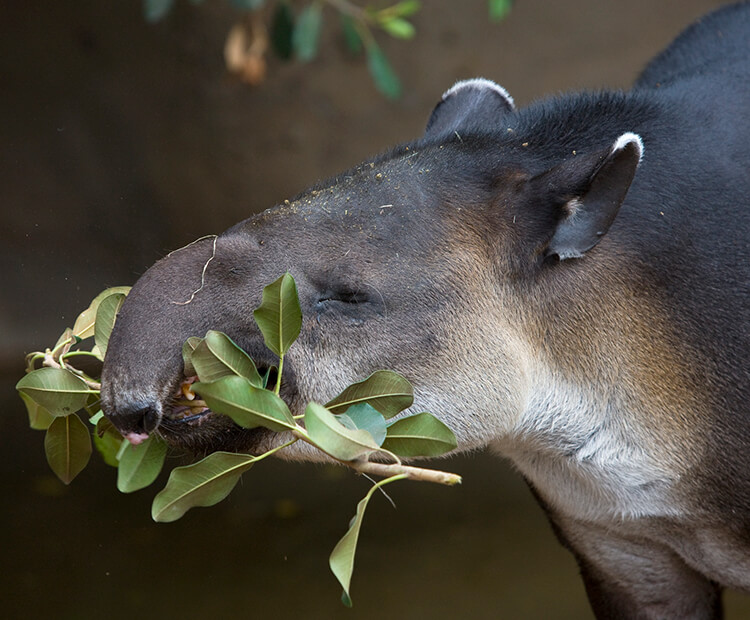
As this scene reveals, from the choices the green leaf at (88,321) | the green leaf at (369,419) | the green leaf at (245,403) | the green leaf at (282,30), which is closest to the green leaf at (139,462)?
the green leaf at (88,321)

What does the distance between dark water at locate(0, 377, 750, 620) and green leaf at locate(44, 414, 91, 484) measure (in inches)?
79.4

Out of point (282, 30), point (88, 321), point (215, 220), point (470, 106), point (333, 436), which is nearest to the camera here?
point (333, 436)

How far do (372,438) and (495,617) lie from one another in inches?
121

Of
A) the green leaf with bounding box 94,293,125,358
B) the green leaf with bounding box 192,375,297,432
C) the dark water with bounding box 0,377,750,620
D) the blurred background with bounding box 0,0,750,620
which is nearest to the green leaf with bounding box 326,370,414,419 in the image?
the green leaf with bounding box 192,375,297,432

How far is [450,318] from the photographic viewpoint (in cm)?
279

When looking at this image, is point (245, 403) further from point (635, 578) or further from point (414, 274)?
point (635, 578)

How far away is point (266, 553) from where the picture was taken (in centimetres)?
520

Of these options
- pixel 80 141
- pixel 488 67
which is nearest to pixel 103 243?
pixel 80 141

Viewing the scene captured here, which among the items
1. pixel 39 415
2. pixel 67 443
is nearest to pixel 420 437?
pixel 67 443

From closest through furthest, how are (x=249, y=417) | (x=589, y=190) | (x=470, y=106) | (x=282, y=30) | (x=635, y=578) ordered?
(x=249, y=417) → (x=589, y=190) → (x=470, y=106) → (x=635, y=578) → (x=282, y=30)

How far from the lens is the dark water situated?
475 cm

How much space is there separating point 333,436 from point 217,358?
1.22 feet

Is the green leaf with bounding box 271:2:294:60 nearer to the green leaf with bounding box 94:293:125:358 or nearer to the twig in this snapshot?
the green leaf with bounding box 94:293:125:358

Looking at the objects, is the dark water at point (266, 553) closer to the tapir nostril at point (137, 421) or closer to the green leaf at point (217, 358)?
the tapir nostril at point (137, 421)
